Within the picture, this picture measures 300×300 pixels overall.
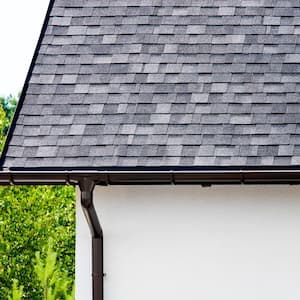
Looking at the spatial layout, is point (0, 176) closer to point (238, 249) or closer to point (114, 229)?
point (114, 229)

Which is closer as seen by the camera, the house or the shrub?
the house

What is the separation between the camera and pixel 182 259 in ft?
26.4

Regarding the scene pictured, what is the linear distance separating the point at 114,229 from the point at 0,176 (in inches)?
35.1

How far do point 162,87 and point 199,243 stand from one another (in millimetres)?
1220

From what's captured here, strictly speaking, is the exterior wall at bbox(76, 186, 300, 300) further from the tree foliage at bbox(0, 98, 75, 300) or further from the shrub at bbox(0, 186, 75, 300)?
the tree foliage at bbox(0, 98, 75, 300)

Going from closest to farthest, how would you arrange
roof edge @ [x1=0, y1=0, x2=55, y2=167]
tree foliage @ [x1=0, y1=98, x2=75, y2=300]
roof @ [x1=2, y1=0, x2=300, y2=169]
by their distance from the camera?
1. roof @ [x1=2, y1=0, x2=300, y2=169]
2. roof edge @ [x1=0, y1=0, x2=55, y2=167]
3. tree foliage @ [x1=0, y1=98, x2=75, y2=300]

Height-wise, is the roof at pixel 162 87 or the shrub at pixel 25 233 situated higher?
the shrub at pixel 25 233

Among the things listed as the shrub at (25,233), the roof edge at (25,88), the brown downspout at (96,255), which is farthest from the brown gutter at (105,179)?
the shrub at (25,233)

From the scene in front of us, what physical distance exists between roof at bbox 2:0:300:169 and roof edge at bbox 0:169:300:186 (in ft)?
0.45

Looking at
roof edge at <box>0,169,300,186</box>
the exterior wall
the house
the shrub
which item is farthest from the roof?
the shrub

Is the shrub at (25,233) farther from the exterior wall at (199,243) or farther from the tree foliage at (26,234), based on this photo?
the exterior wall at (199,243)

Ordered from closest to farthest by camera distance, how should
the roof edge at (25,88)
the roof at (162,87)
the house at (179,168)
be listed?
the house at (179,168)
the roof at (162,87)
the roof edge at (25,88)

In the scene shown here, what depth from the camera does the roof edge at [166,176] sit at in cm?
768

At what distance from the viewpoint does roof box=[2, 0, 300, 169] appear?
8039 millimetres
